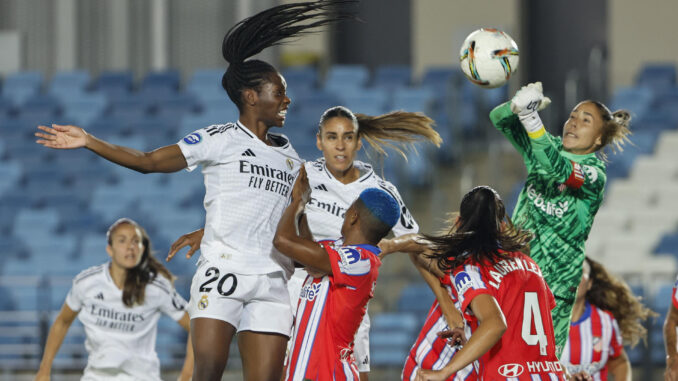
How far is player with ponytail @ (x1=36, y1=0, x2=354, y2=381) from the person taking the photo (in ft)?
17.4

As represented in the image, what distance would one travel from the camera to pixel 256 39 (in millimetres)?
5711

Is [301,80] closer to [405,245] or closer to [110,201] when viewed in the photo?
[110,201]

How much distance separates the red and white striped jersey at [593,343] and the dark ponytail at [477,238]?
2390 mm

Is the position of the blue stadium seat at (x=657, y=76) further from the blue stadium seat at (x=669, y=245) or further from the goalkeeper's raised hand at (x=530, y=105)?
the goalkeeper's raised hand at (x=530, y=105)

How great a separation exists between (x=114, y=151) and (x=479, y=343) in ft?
6.21

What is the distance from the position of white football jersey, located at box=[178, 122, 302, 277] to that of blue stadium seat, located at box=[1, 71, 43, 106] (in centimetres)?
1137

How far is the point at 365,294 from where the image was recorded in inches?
207

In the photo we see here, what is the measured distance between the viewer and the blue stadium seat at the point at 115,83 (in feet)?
52.3

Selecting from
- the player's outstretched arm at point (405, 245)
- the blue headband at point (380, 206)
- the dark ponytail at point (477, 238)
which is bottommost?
the player's outstretched arm at point (405, 245)

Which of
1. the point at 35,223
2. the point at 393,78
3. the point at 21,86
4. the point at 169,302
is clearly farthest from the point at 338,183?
the point at 21,86

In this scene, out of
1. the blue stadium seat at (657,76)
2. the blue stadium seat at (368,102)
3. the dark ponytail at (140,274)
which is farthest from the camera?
the blue stadium seat at (657,76)

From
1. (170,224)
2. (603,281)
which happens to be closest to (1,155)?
(170,224)

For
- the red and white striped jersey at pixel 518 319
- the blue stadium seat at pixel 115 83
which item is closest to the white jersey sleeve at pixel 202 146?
the red and white striped jersey at pixel 518 319

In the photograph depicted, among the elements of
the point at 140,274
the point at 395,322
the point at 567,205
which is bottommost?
the point at 395,322
